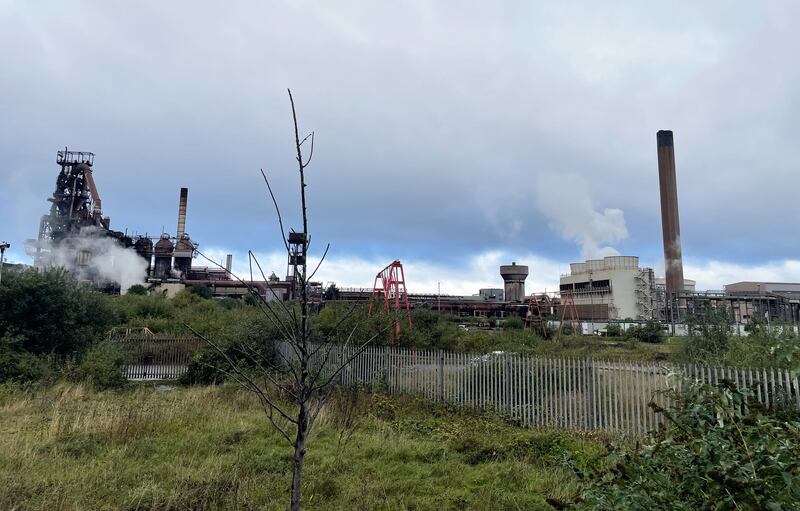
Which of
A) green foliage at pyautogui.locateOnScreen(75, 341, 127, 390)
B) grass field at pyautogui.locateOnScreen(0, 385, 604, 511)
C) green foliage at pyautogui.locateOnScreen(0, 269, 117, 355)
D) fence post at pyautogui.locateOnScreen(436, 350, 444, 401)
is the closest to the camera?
grass field at pyautogui.locateOnScreen(0, 385, 604, 511)

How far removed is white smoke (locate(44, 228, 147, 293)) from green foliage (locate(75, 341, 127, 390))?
157ft

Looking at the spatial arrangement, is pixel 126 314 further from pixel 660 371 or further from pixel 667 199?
pixel 667 199

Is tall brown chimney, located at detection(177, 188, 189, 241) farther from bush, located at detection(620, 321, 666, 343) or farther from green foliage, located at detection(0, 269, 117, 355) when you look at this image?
bush, located at detection(620, 321, 666, 343)

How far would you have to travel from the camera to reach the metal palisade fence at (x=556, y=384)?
7578 millimetres

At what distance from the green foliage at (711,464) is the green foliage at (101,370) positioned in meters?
14.0

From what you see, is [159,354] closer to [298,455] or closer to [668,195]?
[298,455]

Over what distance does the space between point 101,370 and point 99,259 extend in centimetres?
5511

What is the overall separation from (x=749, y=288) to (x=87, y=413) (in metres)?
105

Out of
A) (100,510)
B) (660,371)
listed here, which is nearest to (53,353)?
(100,510)

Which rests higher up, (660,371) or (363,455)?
(660,371)

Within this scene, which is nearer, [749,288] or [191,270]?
[191,270]

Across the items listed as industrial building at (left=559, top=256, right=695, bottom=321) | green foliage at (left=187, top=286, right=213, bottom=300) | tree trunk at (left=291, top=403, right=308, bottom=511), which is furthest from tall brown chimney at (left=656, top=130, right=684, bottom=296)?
green foliage at (left=187, top=286, right=213, bottom=300)

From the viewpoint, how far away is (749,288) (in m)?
85.5

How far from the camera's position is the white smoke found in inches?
2178
